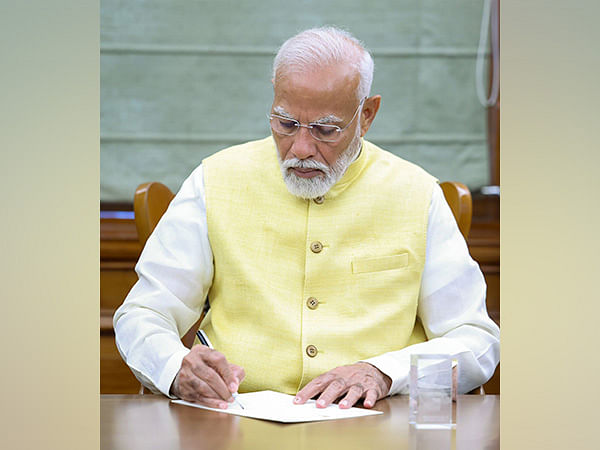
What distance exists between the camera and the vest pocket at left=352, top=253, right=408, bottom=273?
1888 millimetres

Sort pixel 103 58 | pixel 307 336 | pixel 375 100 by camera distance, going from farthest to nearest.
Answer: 1. pixel 103 58
2. pixel 375 100
3. pixel 307 336

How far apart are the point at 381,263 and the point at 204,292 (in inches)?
17.8

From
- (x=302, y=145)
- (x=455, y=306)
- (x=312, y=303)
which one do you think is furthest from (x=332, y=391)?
(x=302, y=145)

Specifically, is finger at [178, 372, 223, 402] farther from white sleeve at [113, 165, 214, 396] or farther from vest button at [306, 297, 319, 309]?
vest button at [306, 297, 319, 309]

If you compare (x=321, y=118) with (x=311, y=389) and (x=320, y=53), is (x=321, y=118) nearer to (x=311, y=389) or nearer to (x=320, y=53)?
(x=320, y=53)

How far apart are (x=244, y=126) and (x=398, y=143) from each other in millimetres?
634

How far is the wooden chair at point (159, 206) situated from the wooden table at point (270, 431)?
879mm

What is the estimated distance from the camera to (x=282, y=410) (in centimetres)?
125

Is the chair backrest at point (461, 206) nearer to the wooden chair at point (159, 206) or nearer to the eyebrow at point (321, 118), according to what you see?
the wooden chair at point (159, 206)

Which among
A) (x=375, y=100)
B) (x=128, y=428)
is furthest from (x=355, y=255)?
(x=128, y=428)

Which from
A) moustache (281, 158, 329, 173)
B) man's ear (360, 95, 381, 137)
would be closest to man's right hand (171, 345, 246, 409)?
moustache (281, 158, 329, 173)

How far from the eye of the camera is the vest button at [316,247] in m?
1.87
